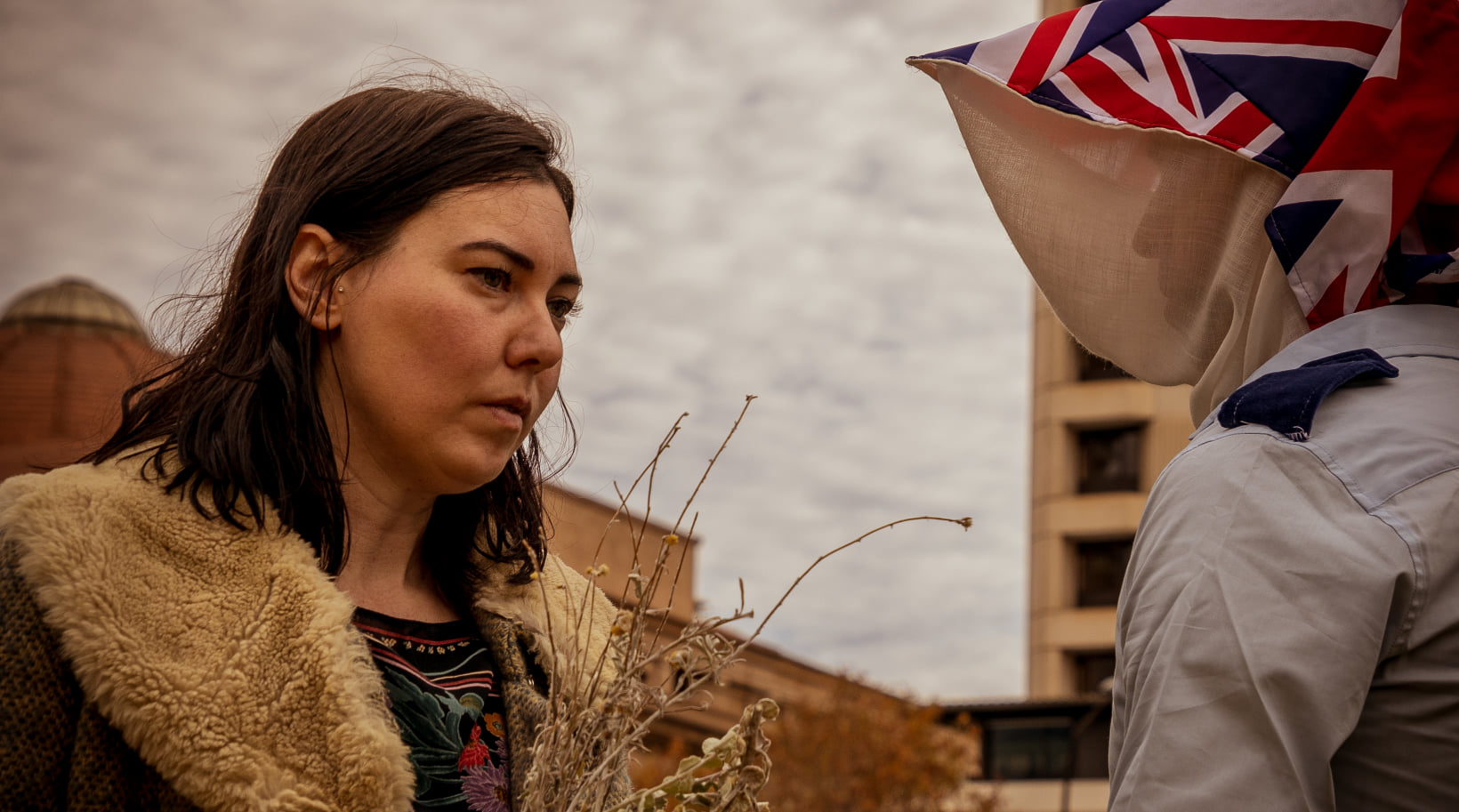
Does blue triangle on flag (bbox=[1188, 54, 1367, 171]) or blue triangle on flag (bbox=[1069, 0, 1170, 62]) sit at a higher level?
blue triangle on flag (bbox=[1069, 0, 1170, 62])

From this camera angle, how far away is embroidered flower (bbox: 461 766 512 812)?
2.04m

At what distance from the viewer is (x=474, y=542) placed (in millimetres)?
2422

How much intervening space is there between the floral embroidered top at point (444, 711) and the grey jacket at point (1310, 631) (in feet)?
3.12

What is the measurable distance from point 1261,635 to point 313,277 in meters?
1.43

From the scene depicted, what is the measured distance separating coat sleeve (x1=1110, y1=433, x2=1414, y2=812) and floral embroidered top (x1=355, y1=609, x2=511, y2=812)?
959mm

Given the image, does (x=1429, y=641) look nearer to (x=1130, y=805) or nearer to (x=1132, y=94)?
(x=1130, y=805)

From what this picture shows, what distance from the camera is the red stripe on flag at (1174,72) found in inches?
74.7

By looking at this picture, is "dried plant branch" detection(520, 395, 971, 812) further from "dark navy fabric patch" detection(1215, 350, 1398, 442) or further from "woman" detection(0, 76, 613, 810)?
"dark navy fabric patch" detection(1215, 350, 1398, 442)

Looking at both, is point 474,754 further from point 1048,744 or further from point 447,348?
point 1048,744

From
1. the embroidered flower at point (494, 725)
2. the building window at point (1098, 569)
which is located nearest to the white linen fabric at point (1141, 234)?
the embroidered flower at point (494, 725)

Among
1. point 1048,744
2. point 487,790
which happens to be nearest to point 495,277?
point 487,790

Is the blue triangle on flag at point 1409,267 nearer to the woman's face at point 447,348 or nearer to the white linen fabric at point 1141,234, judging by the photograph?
the white linen fabric at point 1141,234

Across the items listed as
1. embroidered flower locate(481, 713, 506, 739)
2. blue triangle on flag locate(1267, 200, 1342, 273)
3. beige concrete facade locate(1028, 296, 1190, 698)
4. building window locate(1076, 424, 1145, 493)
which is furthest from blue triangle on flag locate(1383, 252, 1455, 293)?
building window locate(1076, 424, 1145, 493)

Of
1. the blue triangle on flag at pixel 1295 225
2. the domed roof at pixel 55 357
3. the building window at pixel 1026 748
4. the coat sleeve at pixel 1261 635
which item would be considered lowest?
the building window at pixel 1026 748
